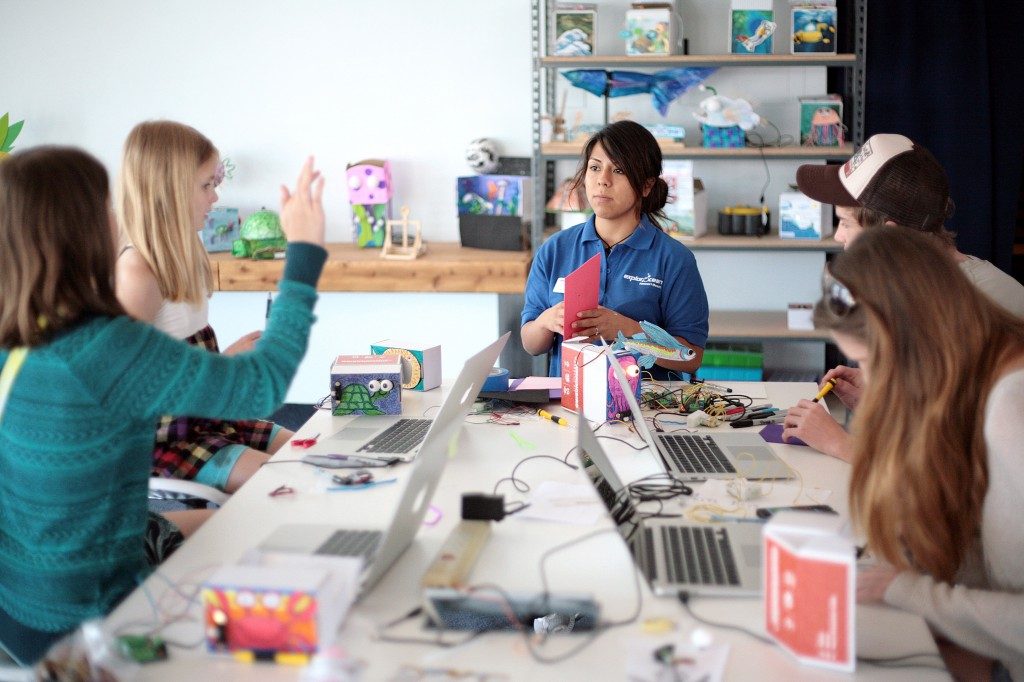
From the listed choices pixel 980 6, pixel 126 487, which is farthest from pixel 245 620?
pixel 980 6

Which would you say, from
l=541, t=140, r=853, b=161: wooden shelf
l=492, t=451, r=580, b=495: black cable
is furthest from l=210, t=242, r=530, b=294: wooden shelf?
l=492, t=451, r=580, b=495: black cable

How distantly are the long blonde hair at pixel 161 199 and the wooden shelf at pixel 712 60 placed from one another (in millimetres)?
2120

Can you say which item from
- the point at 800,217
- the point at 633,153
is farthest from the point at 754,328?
the point at 633,153

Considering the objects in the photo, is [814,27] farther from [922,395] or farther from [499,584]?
[499,584]

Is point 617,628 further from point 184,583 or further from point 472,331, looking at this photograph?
point 472,331

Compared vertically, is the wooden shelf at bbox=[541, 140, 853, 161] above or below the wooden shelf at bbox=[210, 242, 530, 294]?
above

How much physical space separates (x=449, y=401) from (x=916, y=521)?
823 mm

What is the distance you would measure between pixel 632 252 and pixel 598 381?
73cm

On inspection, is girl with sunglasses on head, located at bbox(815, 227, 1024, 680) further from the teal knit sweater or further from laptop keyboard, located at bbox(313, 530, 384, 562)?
the teal knit sweater

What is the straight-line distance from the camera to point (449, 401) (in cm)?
191

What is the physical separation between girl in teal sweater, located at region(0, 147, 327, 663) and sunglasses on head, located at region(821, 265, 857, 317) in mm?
887

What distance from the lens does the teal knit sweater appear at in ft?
5.07

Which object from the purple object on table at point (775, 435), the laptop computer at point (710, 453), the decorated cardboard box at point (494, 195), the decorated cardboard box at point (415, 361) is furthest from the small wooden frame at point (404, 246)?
the purple object on table at point (775, 435)

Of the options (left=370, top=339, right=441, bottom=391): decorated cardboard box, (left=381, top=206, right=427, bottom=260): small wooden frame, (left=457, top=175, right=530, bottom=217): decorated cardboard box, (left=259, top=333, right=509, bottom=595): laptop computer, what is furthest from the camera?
(left=457, top=175, right=530, bottom=217): decorated cardboard box
